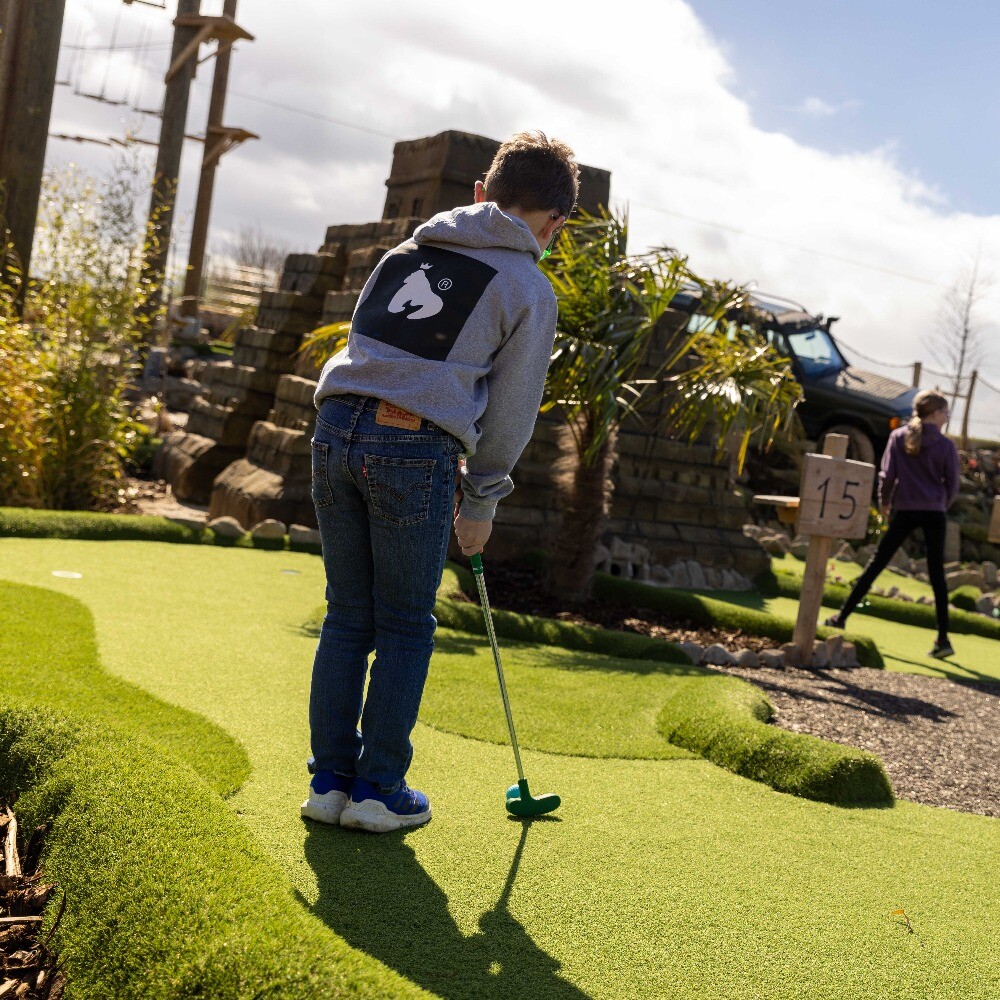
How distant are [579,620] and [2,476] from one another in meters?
4.02

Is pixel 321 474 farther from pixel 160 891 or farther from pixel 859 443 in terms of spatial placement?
pixel 859 443

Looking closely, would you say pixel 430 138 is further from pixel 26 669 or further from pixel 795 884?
pixel 795 884

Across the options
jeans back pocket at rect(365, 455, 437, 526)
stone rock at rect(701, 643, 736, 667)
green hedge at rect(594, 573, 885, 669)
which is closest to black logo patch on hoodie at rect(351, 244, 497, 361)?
jeans back pocket at rect(365, 455, 437, 526)

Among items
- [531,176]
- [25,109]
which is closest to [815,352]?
[25,109]

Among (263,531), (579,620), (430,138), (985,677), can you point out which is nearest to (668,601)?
(579,620)

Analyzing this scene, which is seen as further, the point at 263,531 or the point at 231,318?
the point at 231,318

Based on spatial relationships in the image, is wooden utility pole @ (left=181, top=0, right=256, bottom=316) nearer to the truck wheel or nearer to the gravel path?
the truck wheel

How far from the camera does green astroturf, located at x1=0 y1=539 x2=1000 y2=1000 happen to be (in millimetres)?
2072

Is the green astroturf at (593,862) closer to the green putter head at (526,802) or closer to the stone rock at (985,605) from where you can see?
the green putter head at (526,802)

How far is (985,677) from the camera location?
6926 millimetres

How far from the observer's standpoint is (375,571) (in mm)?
2490

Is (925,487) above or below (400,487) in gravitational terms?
above

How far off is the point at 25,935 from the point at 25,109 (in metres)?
8.21

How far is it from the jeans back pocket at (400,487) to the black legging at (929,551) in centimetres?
576
